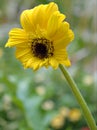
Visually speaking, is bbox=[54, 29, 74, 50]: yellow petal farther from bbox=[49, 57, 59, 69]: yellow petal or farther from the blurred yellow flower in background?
the blurred yellow flower in background

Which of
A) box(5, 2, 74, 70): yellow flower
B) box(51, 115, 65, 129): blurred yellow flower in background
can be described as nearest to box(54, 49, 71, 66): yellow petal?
box(5, 2, 74, 70): yellow flower

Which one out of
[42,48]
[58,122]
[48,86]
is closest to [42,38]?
[42,48]

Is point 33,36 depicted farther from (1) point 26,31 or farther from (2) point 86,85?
(2) point 86,85

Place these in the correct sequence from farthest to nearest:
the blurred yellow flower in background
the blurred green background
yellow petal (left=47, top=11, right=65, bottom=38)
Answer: the blurred yellow flower in background → the blurred green background → yellow petal (left=47, top=11, right=65, bottom=38)

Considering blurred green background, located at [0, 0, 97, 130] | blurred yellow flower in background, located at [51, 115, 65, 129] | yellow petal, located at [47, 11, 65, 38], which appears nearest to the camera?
yellow petal, located at [47, 11, 65, 38]

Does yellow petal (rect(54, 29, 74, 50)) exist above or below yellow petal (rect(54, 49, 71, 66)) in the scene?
above

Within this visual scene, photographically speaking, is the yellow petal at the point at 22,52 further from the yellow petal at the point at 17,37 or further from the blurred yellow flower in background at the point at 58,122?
the blurred yellow flower in background at the point at 58,122

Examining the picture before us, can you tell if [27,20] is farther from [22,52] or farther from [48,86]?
[48,86]

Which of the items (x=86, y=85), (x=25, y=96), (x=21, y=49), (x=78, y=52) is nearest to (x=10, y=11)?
(x=78, y=52)
